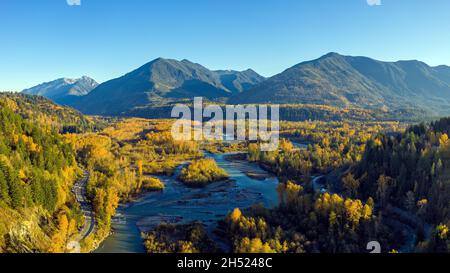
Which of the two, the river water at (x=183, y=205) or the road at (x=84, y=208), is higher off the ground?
the road at (x=84, y=208)

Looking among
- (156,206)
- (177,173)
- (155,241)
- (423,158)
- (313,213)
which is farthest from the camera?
(177,173)

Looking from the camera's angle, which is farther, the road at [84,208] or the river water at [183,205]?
the river water at [183,205]
